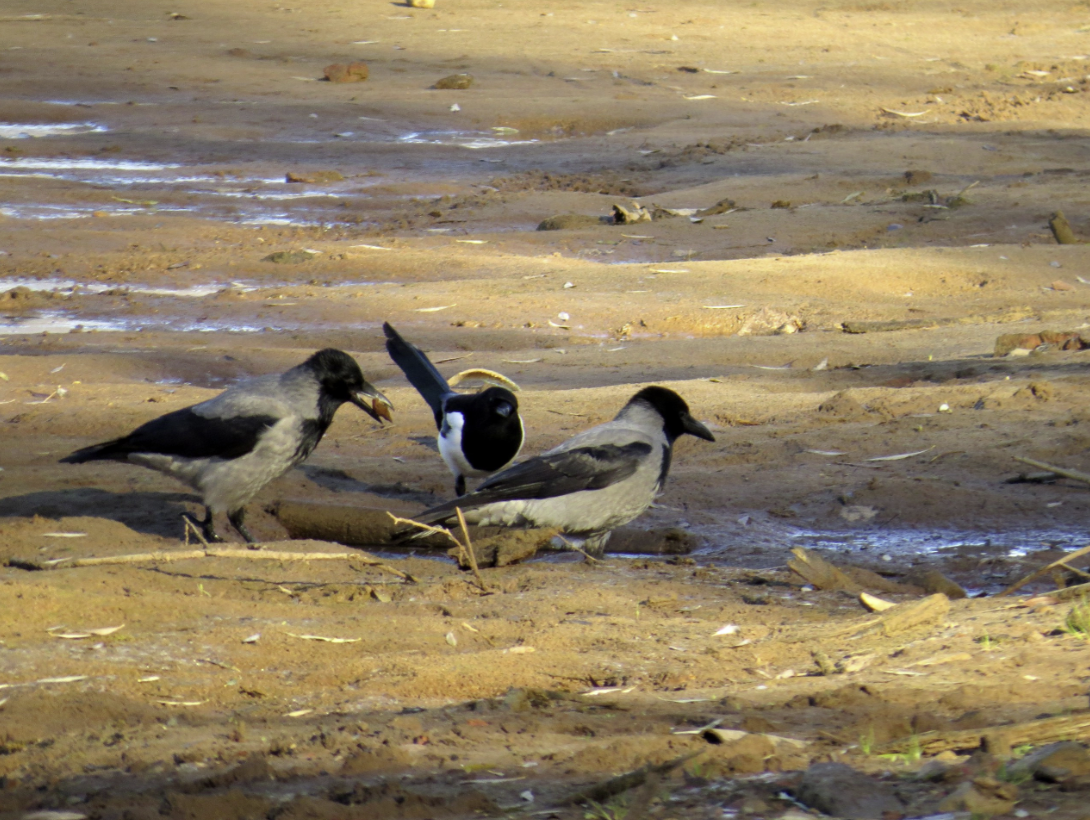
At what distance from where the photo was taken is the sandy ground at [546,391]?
328cm

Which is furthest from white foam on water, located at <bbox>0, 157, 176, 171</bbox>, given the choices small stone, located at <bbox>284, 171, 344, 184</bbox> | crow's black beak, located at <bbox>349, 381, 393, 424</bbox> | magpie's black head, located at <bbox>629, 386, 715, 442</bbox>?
magpie's black head, located at <bbox>629, 386, 715, 442</bbox>

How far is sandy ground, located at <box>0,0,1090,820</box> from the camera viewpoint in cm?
328

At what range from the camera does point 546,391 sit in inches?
324

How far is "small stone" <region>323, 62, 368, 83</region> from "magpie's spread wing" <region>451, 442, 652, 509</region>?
1756 cm

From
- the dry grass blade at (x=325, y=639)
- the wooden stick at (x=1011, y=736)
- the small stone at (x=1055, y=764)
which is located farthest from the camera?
the dry grass blade at (x=325, y=639)

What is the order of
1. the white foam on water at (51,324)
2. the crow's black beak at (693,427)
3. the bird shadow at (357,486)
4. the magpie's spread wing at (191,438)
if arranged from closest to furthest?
the magpie's spread wing at (191,438) < the crow's black beak at (693,427) < the bird shadow at (357,486) < the white foam on water at (51,324)

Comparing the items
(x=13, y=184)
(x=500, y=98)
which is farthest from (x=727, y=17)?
(x=13, y=184)

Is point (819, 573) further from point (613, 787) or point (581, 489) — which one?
point (613, 787)

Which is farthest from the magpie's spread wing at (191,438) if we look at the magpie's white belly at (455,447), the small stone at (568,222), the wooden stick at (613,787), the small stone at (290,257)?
the small stone at (568,222)

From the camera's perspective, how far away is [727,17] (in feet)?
89.8

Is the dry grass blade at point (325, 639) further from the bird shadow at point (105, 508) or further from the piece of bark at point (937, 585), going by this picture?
the piece of bark at point (937, 585)

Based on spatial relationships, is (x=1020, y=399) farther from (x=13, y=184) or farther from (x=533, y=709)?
(x=13, y=184)

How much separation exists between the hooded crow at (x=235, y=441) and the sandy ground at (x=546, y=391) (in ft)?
1.03

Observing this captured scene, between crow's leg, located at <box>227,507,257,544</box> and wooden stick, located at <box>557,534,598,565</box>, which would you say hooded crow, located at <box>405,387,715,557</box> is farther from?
crow's leg, located at <box>227,507,257,544</box>
